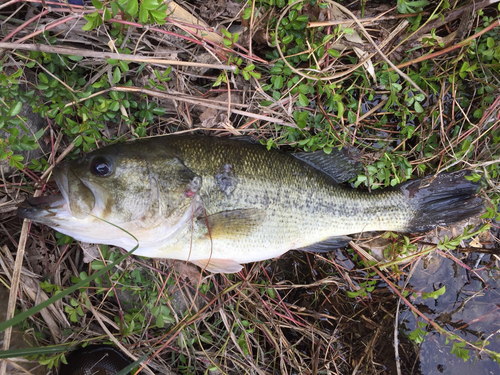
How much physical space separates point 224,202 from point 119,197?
2.33ft

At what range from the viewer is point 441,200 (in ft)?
8.83

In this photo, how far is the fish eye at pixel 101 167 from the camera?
6.56 ft

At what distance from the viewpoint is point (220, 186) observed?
2199mm

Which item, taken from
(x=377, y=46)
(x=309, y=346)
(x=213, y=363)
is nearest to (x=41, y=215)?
(x=213, y=363)

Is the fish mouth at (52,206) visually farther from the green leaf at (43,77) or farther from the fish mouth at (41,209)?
the green leaf at (43,77)

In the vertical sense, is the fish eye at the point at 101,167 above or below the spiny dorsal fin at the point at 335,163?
above

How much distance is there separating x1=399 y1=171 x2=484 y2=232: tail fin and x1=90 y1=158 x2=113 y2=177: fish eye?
238 cm

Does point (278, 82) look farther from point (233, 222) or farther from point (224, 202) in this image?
point (233, 222)

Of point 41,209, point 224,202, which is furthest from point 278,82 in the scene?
point 41,209

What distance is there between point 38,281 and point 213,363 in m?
1.62

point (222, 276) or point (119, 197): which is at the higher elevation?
point (119, 197)

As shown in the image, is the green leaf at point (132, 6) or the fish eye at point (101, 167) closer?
the green leaf at point (132, 6)

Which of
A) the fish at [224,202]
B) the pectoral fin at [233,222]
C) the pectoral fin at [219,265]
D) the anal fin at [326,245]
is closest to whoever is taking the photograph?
the fish at [224,202]

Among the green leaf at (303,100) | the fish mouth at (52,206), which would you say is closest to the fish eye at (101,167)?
the fish mouth at (52,206)
